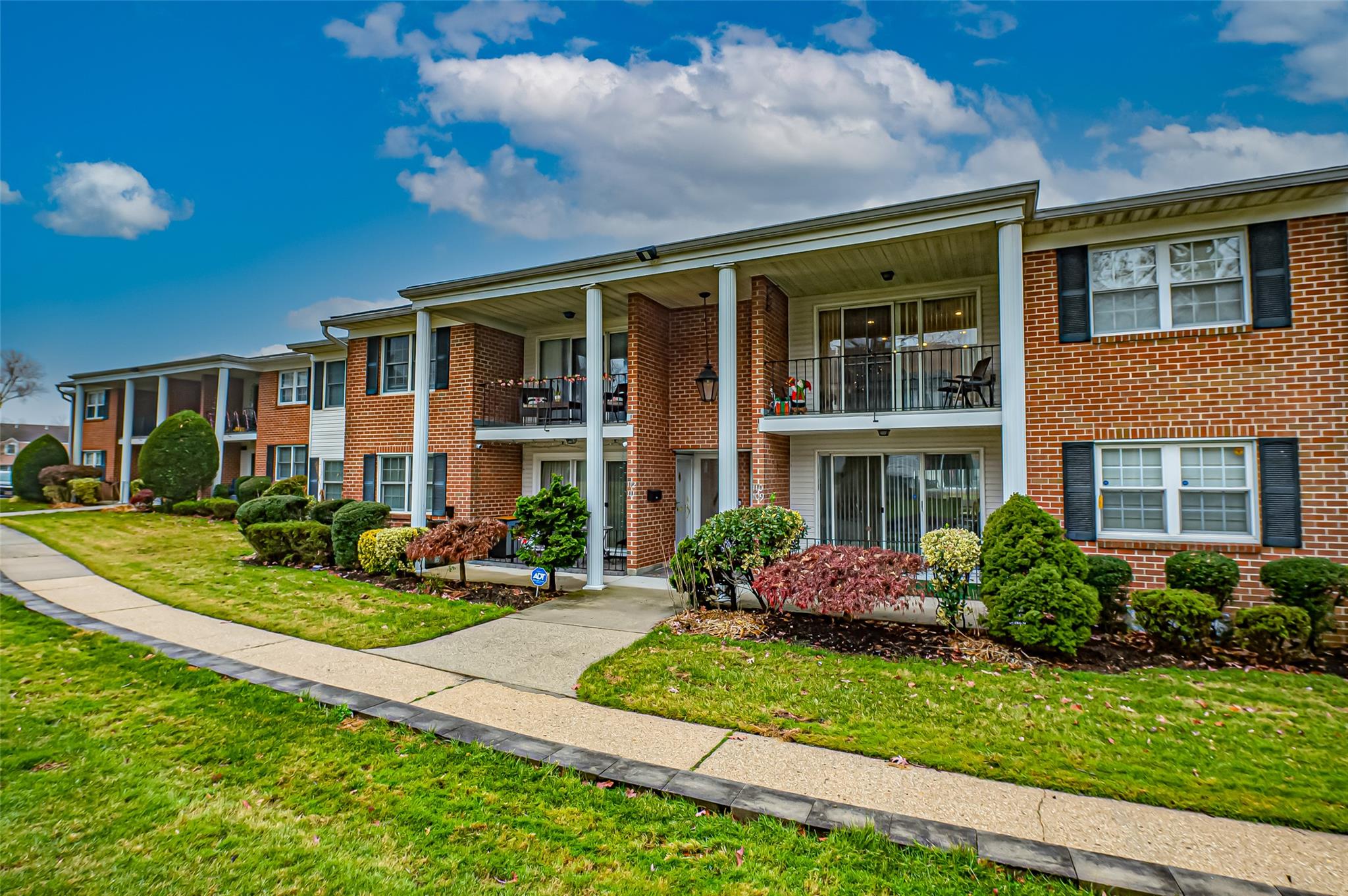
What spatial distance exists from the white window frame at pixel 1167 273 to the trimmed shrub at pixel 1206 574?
3.12 meters

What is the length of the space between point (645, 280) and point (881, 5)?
6878 mm

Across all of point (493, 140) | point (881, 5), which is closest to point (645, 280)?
point (881, 5)

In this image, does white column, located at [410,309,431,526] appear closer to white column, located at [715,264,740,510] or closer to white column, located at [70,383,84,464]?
white column, located at [715,264,740,510]

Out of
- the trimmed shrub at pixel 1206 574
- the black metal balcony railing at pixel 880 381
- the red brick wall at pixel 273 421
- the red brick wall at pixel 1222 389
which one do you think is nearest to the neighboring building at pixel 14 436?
the red brick wall at pixel 273 421

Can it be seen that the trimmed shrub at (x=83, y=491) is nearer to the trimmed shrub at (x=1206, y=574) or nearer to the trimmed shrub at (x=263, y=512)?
the trimmed shrub at (x=263, y=512)

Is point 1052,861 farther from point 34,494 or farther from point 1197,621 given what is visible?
point 34,494

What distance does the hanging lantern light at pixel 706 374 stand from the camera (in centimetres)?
1212

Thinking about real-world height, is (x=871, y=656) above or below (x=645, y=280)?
below

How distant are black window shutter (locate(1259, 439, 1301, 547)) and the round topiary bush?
27.9 metres

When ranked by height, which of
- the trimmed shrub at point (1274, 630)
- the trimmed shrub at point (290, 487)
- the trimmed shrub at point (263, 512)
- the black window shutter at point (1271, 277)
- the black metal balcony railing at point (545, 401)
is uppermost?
the black window shutter at point (1271, 277)

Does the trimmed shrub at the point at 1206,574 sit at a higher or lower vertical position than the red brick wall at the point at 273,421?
lower

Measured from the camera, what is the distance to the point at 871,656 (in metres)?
6.97

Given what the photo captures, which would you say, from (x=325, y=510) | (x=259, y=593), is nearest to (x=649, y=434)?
(x=259, y=593)

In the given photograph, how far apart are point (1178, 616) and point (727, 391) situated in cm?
643
